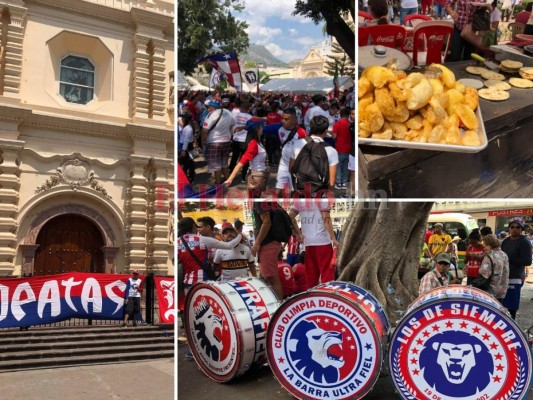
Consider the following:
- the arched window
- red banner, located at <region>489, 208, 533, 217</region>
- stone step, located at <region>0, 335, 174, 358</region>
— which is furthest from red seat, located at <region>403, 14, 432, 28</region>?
→ the arched window

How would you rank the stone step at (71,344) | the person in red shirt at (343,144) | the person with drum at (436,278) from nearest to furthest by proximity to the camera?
the person in red shirt at (343,144), the person with drum at (436,278), the stone step at (71,344)

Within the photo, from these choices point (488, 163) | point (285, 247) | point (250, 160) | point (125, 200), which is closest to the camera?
point (488, 163)

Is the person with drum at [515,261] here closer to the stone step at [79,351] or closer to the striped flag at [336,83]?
the striped flag at [336,83]

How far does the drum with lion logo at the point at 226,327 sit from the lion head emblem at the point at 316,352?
11.0 inches

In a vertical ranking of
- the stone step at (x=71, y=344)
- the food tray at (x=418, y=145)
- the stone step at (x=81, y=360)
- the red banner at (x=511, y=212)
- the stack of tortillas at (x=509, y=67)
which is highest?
the stack of tortillas at (x=509, y=67)

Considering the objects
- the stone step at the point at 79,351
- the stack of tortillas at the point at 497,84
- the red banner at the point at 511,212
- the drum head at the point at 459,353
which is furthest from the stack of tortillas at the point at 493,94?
the stone step at the point at 79,351

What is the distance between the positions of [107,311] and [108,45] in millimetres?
8928

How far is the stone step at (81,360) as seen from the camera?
911cm

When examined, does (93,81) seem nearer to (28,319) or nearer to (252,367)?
(28,319)

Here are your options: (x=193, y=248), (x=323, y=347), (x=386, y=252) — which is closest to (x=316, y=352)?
(x=323, y=347)

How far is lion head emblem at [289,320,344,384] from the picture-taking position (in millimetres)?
3225

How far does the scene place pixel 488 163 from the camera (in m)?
3.03

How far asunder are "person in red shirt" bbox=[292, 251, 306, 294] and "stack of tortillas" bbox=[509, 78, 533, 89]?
1.98 metres

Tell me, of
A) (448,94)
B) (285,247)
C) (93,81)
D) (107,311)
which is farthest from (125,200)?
(448,94)
